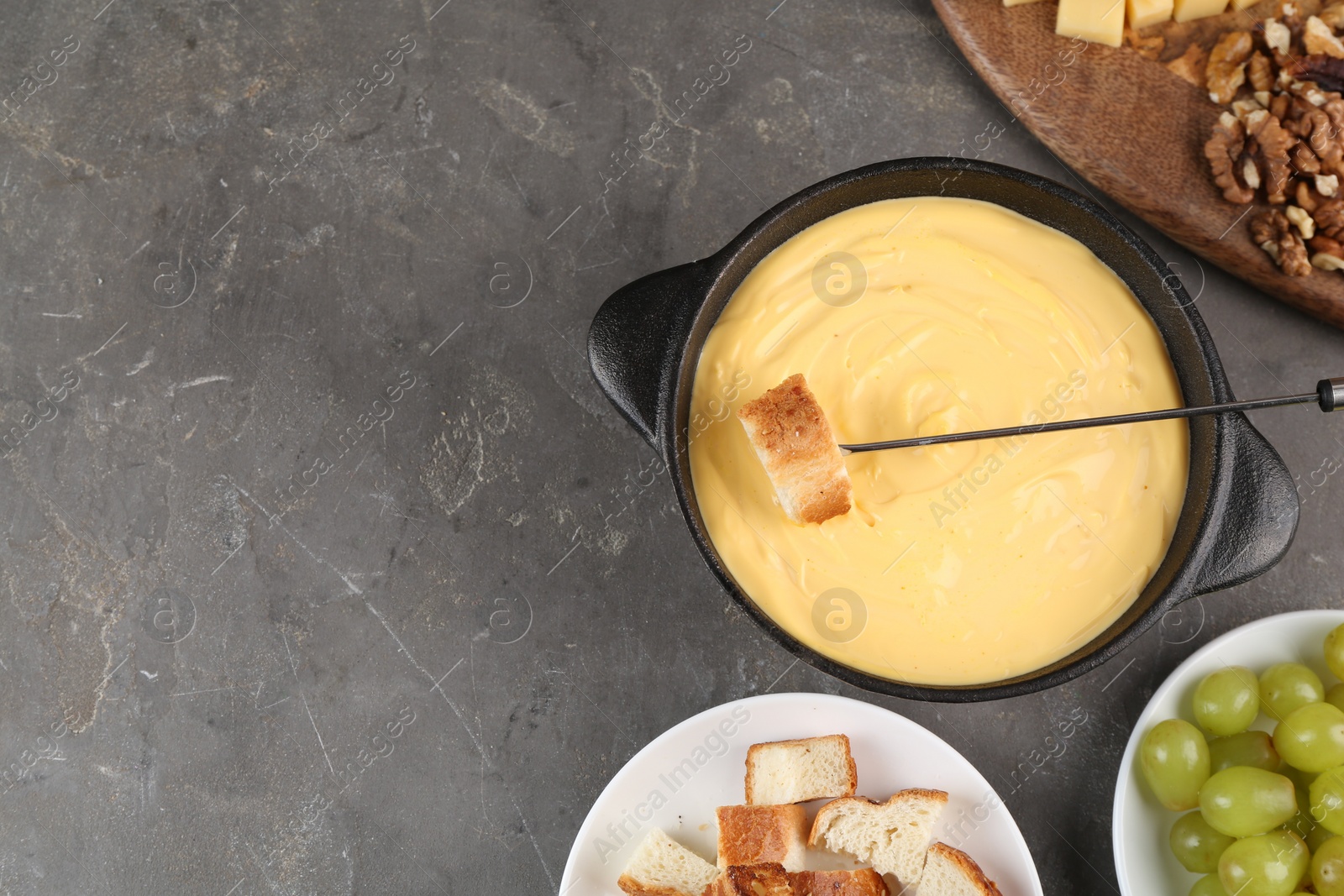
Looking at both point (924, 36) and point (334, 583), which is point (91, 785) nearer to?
point (334, 583)

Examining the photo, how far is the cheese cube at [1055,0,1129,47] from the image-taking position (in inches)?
62.5

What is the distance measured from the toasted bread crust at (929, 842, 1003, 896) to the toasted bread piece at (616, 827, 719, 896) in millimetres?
370

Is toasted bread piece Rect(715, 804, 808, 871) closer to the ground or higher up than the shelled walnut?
closer to the ground

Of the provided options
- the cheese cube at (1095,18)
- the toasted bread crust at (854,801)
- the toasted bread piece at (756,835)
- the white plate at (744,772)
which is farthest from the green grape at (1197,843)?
the cheese cube at (1095,18)

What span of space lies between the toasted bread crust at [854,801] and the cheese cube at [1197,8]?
1434 millimetres

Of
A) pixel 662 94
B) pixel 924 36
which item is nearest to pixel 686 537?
pixel 662 94

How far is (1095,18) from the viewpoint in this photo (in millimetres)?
1594

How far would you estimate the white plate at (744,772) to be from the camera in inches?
58.0

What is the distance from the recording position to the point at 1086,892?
5.23 ft

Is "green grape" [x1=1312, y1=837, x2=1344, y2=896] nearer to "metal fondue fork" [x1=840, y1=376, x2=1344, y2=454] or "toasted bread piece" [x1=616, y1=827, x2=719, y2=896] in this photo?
"metal fondue fork" [x1=840, y1=376, x2=1344, y2=454]

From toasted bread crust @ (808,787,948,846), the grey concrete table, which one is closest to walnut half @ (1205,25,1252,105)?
the grey concrete table

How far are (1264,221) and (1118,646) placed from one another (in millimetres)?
892

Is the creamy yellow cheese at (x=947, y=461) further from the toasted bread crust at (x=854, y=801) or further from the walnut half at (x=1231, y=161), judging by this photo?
the walnut half at (x=1231, y=161)

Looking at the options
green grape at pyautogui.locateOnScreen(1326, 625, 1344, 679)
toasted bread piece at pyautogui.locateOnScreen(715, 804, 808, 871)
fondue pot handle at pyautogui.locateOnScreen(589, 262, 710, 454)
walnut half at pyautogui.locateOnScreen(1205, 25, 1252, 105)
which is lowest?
toasted bread piece at pyautogui.locateOnScreen(715, 804, 808, 871)
